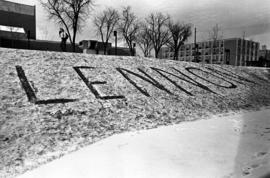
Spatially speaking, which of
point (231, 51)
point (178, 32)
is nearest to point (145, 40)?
point (178, 32)

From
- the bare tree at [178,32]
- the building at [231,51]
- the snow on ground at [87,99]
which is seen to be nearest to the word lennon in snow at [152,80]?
the snow on ground at [87,99]

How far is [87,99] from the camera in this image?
7672mm

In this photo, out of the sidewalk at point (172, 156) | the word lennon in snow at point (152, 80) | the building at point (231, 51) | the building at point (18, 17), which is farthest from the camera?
the building at point (231, 51)

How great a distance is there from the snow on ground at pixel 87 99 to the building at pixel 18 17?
39237mm

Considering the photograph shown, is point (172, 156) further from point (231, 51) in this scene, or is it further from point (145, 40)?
point (231, 51)

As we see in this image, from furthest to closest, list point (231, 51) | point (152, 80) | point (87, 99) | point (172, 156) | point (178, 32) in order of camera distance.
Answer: point (231, 51)
point (178, 32)
point (152, 80)
point (87, 99)
point (172, 156)

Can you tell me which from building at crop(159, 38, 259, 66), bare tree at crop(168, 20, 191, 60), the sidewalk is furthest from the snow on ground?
building at crop(159, 38, 259, 66)

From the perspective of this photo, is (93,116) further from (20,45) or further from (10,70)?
(20,45)

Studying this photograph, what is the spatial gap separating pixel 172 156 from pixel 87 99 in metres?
3.82

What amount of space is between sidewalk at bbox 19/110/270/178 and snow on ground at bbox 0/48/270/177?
0.50 meters

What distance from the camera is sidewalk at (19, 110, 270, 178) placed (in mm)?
4074

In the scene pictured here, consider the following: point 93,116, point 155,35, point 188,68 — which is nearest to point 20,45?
point 155,35

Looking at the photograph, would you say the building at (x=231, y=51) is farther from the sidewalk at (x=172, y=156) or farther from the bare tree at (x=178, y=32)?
the sidewalk at (x=172, y=156)

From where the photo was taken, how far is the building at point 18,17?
152 ft
